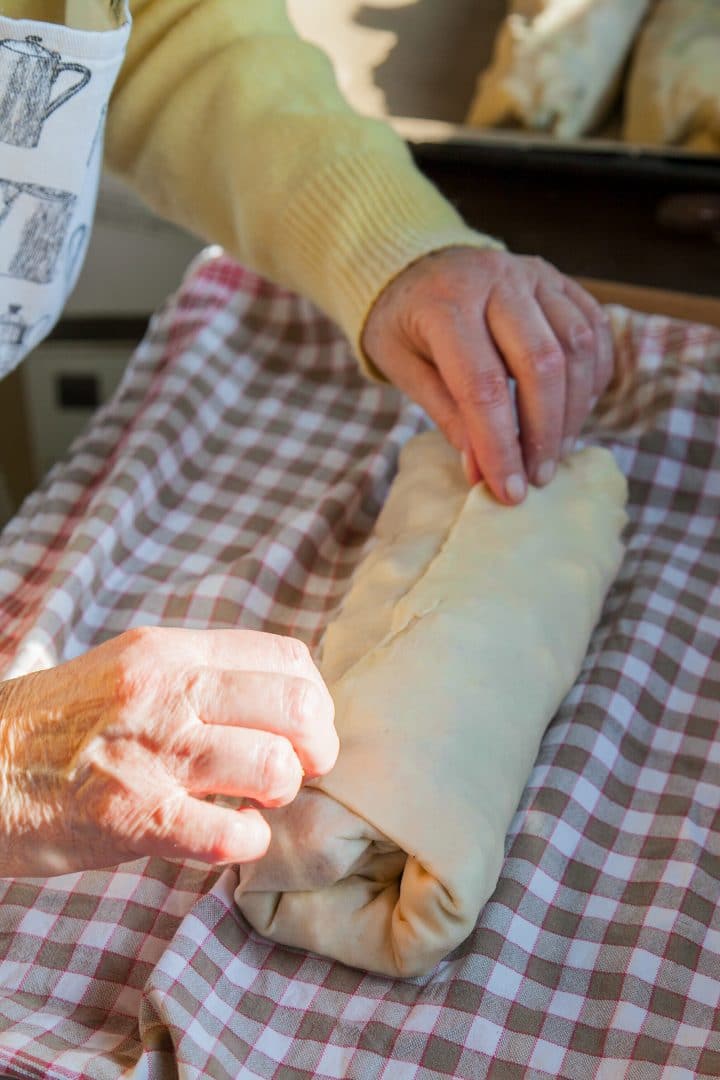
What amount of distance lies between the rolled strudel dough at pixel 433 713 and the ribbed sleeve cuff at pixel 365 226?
0.23 m

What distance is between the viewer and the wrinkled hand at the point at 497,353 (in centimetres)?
110

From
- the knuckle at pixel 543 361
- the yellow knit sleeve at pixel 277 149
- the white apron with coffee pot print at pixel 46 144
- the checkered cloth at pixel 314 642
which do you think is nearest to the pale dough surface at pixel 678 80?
the checkered cloth at pixel 314 642

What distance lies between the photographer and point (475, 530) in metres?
1.11

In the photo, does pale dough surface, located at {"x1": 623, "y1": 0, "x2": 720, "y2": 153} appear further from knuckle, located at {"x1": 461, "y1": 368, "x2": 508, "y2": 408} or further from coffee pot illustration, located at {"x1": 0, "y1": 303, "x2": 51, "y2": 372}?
coffee pot illustration, located at {"x1": 0, "y1": 303, "x2": 51, "y2": 372}

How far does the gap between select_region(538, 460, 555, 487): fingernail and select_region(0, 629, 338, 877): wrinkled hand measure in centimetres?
53

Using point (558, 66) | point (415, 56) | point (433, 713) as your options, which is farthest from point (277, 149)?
point (415, 56)

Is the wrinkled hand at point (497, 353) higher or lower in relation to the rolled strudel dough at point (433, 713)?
higher

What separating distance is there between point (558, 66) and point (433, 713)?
4.56ft

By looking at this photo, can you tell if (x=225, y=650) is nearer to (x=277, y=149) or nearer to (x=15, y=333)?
(x=15, y=333)

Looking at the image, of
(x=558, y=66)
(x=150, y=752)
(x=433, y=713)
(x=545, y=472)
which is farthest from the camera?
(x=558, y=66)

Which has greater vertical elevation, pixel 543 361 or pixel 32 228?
pixel 32 228

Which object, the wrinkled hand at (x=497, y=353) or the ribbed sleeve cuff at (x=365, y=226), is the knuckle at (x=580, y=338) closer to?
the wrinkled hand at (x=497, y=353)

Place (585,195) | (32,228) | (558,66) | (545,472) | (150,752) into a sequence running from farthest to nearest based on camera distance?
1. (558,66)
2. (585,195)
3. (545,472)
4. (32,228)
5. (150,752)

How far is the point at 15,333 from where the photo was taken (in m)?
1.10
